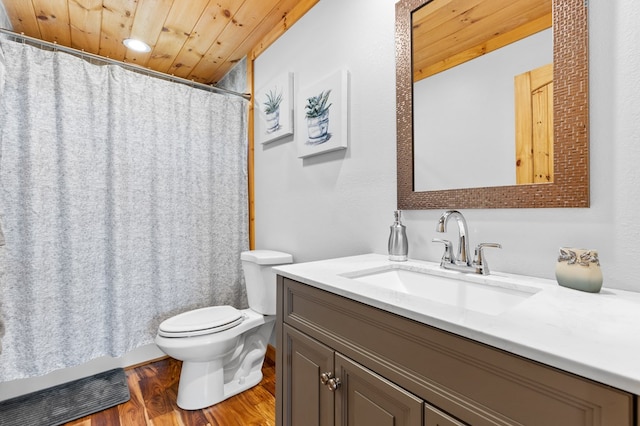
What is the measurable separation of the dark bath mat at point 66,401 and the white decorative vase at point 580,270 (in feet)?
6.98

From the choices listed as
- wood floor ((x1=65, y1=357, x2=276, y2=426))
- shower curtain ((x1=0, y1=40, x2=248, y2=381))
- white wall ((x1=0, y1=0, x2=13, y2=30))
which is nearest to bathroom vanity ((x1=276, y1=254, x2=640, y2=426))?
wood floor ((x1=65, y1=357, x2=276, y2=426))

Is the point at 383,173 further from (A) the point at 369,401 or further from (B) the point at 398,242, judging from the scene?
(A) the point at 369,401

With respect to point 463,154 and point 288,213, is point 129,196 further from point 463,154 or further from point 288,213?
point 463,154

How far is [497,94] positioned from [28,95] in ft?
7.32

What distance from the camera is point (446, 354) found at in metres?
0.59

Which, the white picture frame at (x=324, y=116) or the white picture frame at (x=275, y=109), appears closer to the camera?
the white picture frame at (x=324, y=116)

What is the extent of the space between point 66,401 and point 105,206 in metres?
1.10

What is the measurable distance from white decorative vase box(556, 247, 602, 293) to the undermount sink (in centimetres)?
8

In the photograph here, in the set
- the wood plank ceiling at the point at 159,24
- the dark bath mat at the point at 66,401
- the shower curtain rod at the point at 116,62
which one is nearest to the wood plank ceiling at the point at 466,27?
the wood plank ceiling at the point at 159,24

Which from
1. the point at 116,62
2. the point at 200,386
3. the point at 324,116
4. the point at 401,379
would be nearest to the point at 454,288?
the point at 401,379

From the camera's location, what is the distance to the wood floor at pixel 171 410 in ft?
4.99

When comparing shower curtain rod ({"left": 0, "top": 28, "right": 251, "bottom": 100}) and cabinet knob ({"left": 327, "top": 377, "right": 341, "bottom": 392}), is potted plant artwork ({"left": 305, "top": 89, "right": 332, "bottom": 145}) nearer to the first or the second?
shower curtain rod ({"left": 0, "top": 28, "right": 251, "bottom": 100})

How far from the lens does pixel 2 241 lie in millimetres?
1222

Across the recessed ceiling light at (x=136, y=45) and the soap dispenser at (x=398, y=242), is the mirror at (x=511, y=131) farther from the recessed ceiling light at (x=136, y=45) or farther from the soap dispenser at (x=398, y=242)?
Result: the recessed ceiling light at (x=136, y=45)
